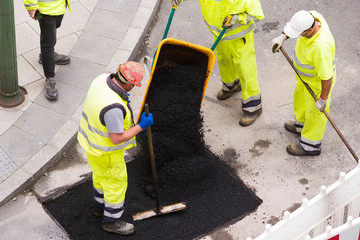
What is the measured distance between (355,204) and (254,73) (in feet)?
7.96

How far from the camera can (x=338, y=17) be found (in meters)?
8.61

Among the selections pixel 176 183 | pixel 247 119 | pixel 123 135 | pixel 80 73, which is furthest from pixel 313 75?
pixel 80 73

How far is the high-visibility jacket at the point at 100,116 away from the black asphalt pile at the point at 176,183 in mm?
922

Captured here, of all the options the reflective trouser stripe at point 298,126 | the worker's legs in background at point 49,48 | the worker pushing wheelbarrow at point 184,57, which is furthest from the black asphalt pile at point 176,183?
the worker's legs in background at point 49,48

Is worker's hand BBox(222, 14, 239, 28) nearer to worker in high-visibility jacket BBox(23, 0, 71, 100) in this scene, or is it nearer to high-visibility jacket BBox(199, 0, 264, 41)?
high-visibility jacket BBox(199, 0, 264, 41)

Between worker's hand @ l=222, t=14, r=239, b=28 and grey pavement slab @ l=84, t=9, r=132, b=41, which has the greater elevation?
worker's hand @ l=222, t=14, r=239, b=28

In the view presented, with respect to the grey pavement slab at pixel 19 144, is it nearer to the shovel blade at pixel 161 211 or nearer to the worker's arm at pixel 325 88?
the shovel blade at pixel 161 211

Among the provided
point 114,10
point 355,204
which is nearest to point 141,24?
point 114,10

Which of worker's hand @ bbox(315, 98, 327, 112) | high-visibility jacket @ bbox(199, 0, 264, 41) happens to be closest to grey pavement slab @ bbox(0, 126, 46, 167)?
high-visibility jacket @ bbox(199, 0, 264, 41)

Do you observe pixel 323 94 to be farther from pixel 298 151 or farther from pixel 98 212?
pixel 98 212

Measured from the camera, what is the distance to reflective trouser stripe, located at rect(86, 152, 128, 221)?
18.2 feet

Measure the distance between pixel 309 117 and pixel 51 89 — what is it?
304cm

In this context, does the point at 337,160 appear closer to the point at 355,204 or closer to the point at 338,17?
the point at 355,204

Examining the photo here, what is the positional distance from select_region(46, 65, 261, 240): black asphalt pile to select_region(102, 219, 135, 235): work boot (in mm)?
72
